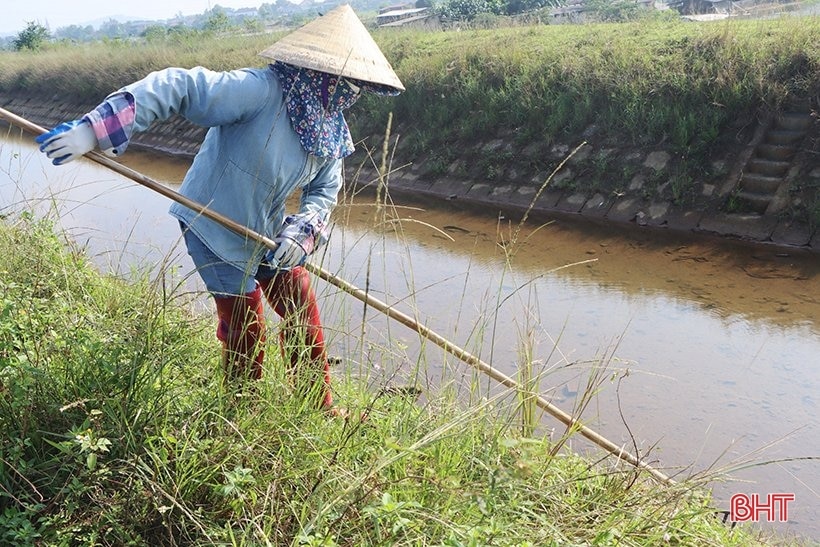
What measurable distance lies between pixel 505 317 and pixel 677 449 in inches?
57.5

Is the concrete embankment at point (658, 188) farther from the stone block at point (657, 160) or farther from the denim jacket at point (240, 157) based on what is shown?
the denim jacket at point (240, 157)

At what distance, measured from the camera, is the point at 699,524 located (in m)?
2.13

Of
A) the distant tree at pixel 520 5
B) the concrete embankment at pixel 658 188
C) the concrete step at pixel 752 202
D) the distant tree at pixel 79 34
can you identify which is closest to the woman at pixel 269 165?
the concrete embankment at pixel 658 188

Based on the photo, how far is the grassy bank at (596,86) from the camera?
6531mm

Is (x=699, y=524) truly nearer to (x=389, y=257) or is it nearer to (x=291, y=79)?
(x=291, y=79)

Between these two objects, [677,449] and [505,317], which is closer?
[677,449]

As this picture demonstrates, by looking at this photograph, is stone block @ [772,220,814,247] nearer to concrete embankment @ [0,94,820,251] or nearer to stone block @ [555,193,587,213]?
concrete embankment @ [0,94,820,251]

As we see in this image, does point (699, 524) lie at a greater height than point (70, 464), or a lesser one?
lesser

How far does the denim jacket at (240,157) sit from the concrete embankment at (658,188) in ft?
9.86

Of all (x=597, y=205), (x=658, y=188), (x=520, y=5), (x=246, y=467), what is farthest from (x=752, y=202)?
(x=520, y=5)

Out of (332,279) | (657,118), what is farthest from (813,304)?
(332,279)

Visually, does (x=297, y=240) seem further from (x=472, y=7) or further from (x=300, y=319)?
(x=472, y=7)

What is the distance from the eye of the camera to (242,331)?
2.24 m

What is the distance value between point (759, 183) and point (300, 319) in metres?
4.85
